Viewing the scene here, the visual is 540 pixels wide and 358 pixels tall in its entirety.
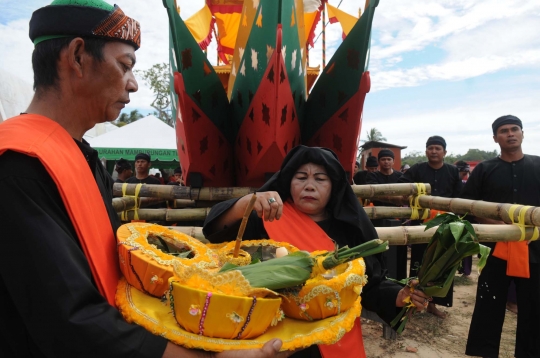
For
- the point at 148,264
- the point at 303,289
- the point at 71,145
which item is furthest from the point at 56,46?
the point at 303,289

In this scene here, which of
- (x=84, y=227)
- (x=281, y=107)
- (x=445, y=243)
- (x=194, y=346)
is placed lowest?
(x=194, y=346)

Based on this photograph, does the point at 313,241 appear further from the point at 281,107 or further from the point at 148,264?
the point at 281,107

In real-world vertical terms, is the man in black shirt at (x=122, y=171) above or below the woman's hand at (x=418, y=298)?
above

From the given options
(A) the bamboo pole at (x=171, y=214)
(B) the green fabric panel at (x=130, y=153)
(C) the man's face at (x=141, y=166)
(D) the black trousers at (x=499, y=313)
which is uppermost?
(B) the green fabric panel at (x=130, y=153)

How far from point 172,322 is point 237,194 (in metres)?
2.24

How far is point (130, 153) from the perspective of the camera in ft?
34.1

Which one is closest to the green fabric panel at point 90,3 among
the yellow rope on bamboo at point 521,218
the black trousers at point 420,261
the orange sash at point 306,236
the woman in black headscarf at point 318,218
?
the woman in black headscarf at point 318,218

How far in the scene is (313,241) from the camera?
1.83 meters

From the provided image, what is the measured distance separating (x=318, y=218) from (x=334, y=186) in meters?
0.21

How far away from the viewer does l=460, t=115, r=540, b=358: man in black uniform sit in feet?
10.6

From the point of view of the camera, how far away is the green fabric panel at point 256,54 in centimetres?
321

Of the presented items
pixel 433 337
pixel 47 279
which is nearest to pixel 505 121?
pixel 433 337

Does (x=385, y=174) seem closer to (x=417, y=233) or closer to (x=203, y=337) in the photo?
(x=417, y=233)

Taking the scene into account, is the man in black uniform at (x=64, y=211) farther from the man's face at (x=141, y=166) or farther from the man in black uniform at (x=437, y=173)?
the man's face at (x=141, y=166)
